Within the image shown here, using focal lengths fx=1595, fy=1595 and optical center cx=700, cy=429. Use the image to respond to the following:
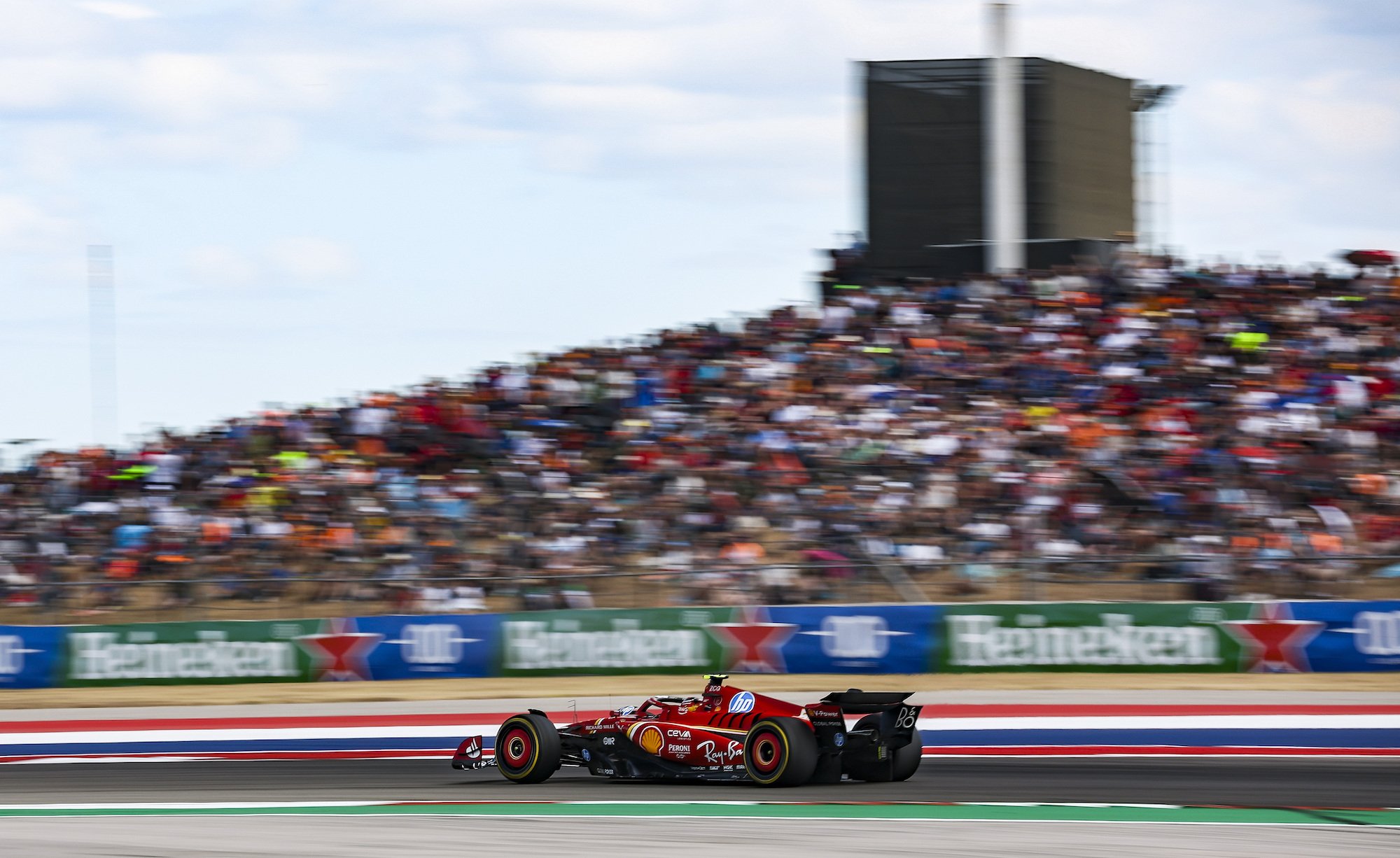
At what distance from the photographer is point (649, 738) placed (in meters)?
11.0

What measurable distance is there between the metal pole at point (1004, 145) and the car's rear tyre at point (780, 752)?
16133 mm

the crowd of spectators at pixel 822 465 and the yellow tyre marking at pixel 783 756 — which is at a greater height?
the crowd of spectators at pixel 822 465

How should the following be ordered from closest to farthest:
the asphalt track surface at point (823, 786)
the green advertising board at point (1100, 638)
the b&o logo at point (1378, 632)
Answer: the asphalt track surface at point (823, 786) → the b&o logo at point (1378, 632) → the green advertising board at point (1100, 638)

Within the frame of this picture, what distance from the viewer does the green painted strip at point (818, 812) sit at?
351 inches

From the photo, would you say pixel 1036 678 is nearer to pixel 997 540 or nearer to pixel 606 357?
pixel 997 540

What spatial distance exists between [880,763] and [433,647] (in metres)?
8.89

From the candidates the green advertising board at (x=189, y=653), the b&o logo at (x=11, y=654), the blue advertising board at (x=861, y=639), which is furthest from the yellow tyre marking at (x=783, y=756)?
the b&o logo at (x=11, y=654)

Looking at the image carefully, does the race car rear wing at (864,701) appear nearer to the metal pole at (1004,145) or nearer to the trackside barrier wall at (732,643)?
the trackside barrier wall at (732,643)

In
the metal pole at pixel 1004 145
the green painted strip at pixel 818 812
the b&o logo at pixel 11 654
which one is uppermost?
the metal pole at pixel 1004 145

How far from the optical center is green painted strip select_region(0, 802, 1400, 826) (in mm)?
8906

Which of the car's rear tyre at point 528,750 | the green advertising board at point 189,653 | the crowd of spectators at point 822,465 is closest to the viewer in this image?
the car's rear tyre at point 528,750

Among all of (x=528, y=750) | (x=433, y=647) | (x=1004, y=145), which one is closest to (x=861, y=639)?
(x=433, y=647)

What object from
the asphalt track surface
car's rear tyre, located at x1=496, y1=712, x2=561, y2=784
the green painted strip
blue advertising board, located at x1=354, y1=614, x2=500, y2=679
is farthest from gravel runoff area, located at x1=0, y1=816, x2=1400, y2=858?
blue advertising board, located at x1=354, y1=614, x2=500, y2=679

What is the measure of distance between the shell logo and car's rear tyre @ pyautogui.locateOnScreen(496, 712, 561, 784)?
2.05ft
